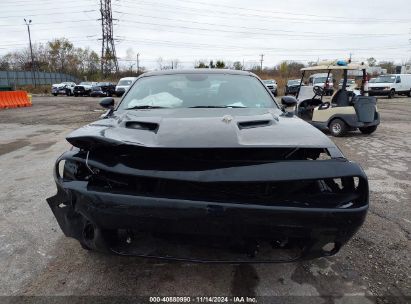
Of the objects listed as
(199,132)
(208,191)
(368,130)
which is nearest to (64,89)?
(368,130)

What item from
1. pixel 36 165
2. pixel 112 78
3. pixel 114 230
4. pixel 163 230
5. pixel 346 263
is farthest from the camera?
pixel 112 78

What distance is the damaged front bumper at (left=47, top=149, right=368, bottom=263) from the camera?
1845 mm

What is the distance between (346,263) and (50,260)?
2.28 m

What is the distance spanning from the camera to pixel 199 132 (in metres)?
2.10

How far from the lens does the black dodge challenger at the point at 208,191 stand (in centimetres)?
186

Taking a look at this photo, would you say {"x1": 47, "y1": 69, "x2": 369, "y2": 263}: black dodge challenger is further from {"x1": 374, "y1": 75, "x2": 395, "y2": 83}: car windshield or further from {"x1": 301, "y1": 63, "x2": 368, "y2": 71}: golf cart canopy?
{"x1": 374, "y1": 75, "x2": 395, "y2": 83}: car windshield

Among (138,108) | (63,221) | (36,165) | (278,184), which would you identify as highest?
(138,108)

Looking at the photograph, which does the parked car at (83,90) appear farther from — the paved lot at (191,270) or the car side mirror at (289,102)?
the car side mirror at (289,102)

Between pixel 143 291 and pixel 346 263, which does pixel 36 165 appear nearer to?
pixel 143 291

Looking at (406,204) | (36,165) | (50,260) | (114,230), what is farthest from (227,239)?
(36,165)

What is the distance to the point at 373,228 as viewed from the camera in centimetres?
323

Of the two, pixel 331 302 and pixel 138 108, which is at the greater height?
pixel 138 108

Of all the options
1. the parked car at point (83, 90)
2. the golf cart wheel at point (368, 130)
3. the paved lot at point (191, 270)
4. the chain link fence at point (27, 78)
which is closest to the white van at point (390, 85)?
the golf cart wheel at point (368, 130)

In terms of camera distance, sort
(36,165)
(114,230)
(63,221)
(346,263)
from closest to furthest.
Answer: (114,230) < (63,221) < (346,263) < (36,165)
